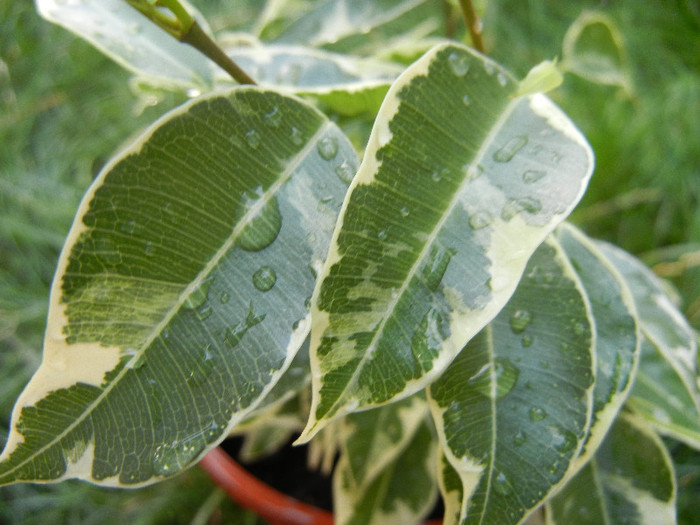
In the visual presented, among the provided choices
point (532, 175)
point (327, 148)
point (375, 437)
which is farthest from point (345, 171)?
point (375, 437)

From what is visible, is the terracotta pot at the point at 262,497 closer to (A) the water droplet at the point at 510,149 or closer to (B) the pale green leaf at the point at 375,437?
(B) the pale green leaf at the point at 375,437

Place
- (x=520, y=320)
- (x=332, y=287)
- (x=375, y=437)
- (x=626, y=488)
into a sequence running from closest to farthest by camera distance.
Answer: (x=332, y=287) < (x=520, y=320) < (x=626, y=488) < (x=375, y=437)

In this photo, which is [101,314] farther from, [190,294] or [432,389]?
[432,389]

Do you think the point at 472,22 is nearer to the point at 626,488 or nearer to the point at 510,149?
the point at 510,149

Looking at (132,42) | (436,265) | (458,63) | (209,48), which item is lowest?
(436,265)

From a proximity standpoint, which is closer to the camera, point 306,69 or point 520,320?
point 520,320
